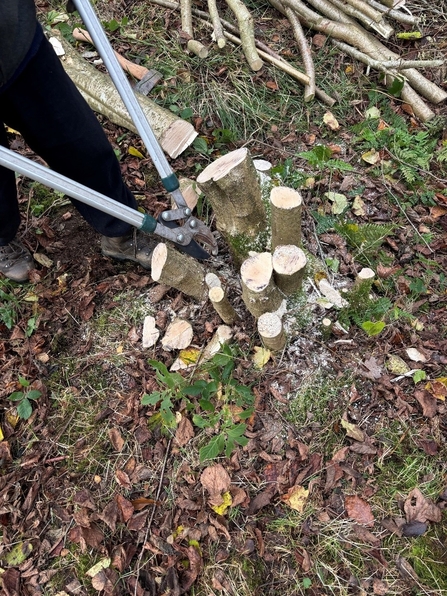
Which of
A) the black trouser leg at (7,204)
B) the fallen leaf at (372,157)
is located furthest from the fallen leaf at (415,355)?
the black trouser leg at (7,204)

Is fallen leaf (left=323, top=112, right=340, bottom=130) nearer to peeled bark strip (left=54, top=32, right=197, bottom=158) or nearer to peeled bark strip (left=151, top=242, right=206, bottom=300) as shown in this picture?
peeled bark strip (left=54, top=32, right=197, bottom=158)

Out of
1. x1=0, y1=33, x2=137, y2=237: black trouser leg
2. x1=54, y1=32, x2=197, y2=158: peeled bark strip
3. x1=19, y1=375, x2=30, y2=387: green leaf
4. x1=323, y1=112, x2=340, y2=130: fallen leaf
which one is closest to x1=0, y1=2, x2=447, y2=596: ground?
x1=19, y1=375, x2=30, y2=387: green leaf

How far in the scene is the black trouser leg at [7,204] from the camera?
2.23 metres

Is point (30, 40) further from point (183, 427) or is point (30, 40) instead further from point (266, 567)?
point (266, 567)

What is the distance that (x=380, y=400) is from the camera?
233 centimetres

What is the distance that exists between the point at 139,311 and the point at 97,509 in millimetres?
1035

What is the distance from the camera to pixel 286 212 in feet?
6.63

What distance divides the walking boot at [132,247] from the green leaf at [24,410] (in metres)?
0.96

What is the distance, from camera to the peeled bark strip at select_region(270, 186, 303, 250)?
201 cm

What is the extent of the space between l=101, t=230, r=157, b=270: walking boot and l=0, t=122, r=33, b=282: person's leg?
1.59 feet

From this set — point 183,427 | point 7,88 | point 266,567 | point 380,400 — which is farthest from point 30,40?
point 266,567

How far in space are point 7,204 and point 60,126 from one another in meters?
0.54

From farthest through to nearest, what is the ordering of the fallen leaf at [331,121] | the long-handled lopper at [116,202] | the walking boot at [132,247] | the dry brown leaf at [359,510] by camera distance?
the fallen leaf at [331,121] → the walking boot at [132,247] → the dry brown leaf at [359,510] → the long-handled lopper at [116,202]

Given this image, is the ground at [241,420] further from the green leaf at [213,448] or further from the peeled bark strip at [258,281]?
the peeled bark strip at [258,281]
